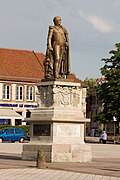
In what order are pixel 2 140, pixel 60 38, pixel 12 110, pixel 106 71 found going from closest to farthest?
pixel 60 38
pixel 2 140
pixel 106 71
pixel 12 110

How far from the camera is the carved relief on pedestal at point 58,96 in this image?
23781 millimetres

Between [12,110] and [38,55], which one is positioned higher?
[38,55]

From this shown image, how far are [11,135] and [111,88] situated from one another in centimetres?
1258

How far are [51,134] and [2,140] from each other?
3481 cm

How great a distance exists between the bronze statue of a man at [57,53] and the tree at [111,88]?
3714cm

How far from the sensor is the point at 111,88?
206ft

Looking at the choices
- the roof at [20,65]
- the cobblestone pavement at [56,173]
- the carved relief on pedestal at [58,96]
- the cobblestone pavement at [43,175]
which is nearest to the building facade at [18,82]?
the roof at [20,65]

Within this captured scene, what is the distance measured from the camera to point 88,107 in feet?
489

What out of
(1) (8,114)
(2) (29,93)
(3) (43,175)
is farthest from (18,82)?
(3) (43,175)

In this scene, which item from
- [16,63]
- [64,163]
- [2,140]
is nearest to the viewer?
[64,163]

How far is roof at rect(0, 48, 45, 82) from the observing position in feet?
270

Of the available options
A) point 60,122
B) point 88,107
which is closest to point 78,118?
point 60,122

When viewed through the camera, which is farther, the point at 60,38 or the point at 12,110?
the point at 12,110

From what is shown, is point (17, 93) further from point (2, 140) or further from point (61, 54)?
point (61, 54)
